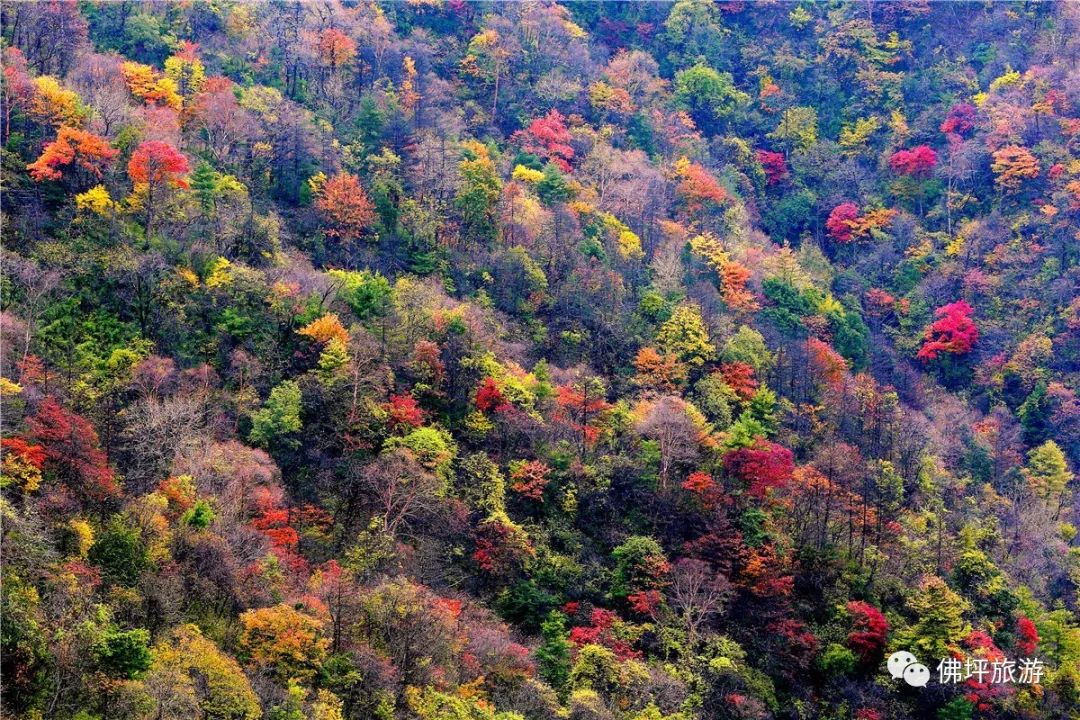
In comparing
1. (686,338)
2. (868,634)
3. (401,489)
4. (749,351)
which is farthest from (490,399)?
(868,634)

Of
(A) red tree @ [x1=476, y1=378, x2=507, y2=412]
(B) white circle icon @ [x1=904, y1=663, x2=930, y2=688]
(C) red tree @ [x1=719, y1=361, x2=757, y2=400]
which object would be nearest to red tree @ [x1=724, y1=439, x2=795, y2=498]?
(C) red tree @ [x1=719, y1=361, x2=757, y2=400]

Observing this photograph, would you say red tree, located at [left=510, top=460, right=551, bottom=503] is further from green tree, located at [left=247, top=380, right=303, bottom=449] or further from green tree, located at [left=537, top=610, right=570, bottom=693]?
green tree, located at [left=247, top=380, right=303, bottom=449]

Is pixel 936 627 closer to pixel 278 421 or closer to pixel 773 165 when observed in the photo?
pixel 278 421

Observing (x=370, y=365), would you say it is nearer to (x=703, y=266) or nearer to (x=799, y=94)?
(x=703, y=266)

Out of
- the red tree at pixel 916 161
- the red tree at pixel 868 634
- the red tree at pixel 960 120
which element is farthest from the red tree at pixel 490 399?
the red tree at pixel 960 120

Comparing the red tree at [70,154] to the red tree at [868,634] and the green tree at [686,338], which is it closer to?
the green tree at [686,338]

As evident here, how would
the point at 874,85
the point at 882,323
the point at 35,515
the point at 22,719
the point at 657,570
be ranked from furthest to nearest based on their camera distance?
the point at 874,85, the point at 882,323, the point at 657,570, the point at 35,515, the point at 22,719

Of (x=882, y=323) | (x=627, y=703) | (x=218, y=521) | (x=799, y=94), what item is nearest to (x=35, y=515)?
(x=218, y=521)
